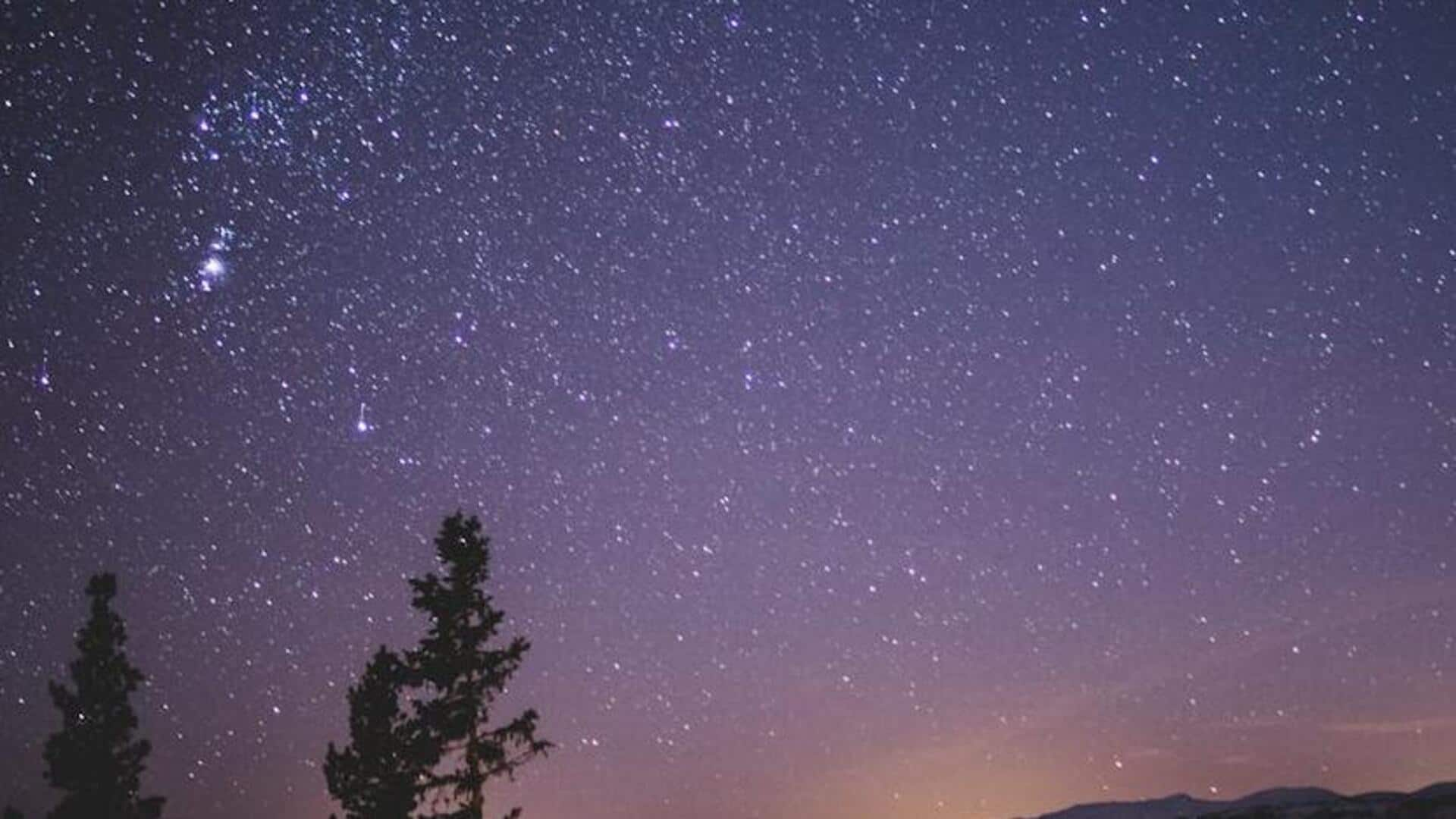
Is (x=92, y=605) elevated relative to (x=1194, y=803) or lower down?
elevated

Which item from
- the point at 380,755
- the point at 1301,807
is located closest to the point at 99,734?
the point at 380,755

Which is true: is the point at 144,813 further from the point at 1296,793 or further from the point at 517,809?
the point at 1296,793

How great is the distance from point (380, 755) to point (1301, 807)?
56.0m

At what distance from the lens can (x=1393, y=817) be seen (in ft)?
121

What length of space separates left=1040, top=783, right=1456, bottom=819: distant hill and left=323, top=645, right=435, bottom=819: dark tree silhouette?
36198 mm

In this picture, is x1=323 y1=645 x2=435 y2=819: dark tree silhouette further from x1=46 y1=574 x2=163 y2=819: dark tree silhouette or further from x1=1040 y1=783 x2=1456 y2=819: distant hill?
x1=1040 y1=783 x2=1456 y2=819: distant hill

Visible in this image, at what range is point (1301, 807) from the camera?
5503 cm

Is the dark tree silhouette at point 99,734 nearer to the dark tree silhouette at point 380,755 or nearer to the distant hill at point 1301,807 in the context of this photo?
the dark tree silhouette at point 380,755

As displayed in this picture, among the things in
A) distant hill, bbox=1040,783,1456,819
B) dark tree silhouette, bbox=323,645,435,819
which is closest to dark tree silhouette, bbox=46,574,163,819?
dark tree silhouette, bbox=323,645,435,819

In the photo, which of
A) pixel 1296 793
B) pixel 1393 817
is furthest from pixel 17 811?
pixel 1296 793

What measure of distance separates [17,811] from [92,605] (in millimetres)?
3591

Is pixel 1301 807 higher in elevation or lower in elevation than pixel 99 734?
lower

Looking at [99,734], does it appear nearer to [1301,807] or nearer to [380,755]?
[380,755]

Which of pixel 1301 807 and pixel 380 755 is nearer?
pixel 380 755
